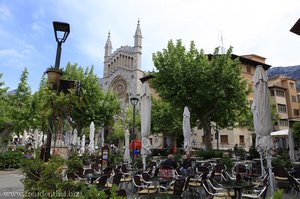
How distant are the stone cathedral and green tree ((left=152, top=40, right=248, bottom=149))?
112ft

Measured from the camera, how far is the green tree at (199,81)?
60.8 ft

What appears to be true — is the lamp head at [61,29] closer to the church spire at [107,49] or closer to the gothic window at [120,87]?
the gothic window at [120,87]

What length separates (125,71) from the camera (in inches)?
2299

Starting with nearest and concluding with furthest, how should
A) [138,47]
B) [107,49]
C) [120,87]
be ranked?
[138,47] → [120,87] → [107,49]

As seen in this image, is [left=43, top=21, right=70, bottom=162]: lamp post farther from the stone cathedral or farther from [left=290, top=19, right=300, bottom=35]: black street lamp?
the stone cathedral

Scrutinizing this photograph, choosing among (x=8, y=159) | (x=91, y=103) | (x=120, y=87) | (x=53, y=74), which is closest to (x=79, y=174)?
(x=53, y=74)

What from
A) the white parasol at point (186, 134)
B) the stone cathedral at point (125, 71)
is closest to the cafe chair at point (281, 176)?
the white parasol at point (186, 134)

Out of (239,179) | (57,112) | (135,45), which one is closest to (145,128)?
(239,179)

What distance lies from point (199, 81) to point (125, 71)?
41.1 m

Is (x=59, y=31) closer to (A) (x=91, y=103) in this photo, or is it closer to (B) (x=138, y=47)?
(A) (x=91, y=103)

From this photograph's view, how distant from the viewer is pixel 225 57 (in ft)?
63.6

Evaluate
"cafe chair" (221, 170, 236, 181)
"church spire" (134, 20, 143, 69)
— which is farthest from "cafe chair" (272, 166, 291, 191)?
"church spire" (134, 20, 143, 69)

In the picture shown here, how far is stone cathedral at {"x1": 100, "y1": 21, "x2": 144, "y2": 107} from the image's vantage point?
56250 mm

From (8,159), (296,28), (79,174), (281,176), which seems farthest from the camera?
(8,159)
